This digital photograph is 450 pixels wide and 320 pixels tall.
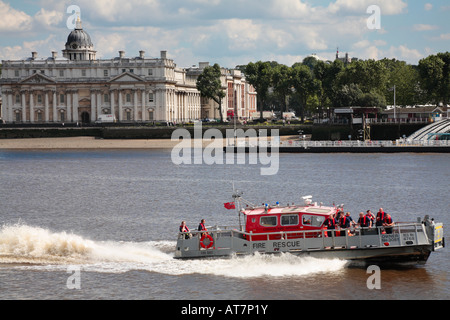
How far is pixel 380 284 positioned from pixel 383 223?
12.0 ft

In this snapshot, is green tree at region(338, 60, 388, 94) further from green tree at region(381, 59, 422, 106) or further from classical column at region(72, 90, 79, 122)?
classical column at region(72, 90, 79, 122)

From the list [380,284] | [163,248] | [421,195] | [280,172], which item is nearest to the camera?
[380,284]

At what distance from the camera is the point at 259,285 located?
115 ft

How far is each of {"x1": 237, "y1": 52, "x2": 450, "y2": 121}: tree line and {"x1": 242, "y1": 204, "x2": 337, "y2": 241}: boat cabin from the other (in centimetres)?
10880

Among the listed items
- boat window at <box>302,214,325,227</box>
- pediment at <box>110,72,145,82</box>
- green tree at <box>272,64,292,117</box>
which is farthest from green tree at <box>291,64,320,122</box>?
boat window at <box>302,214,325,227</box>

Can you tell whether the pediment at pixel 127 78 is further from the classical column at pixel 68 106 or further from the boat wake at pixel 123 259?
the boat wake at pixel 123 259

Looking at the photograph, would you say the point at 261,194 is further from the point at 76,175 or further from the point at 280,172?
the point at 76,175

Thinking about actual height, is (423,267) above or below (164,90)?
below

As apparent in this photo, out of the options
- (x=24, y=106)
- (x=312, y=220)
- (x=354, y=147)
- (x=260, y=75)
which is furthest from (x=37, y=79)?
(x=312, y=220)

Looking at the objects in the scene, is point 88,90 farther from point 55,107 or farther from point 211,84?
point 211,84

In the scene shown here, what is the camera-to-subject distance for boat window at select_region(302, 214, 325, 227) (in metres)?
37.2

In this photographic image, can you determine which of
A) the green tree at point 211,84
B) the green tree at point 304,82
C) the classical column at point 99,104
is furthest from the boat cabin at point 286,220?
the green tree at point 211,84

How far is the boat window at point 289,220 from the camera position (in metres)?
37.4
